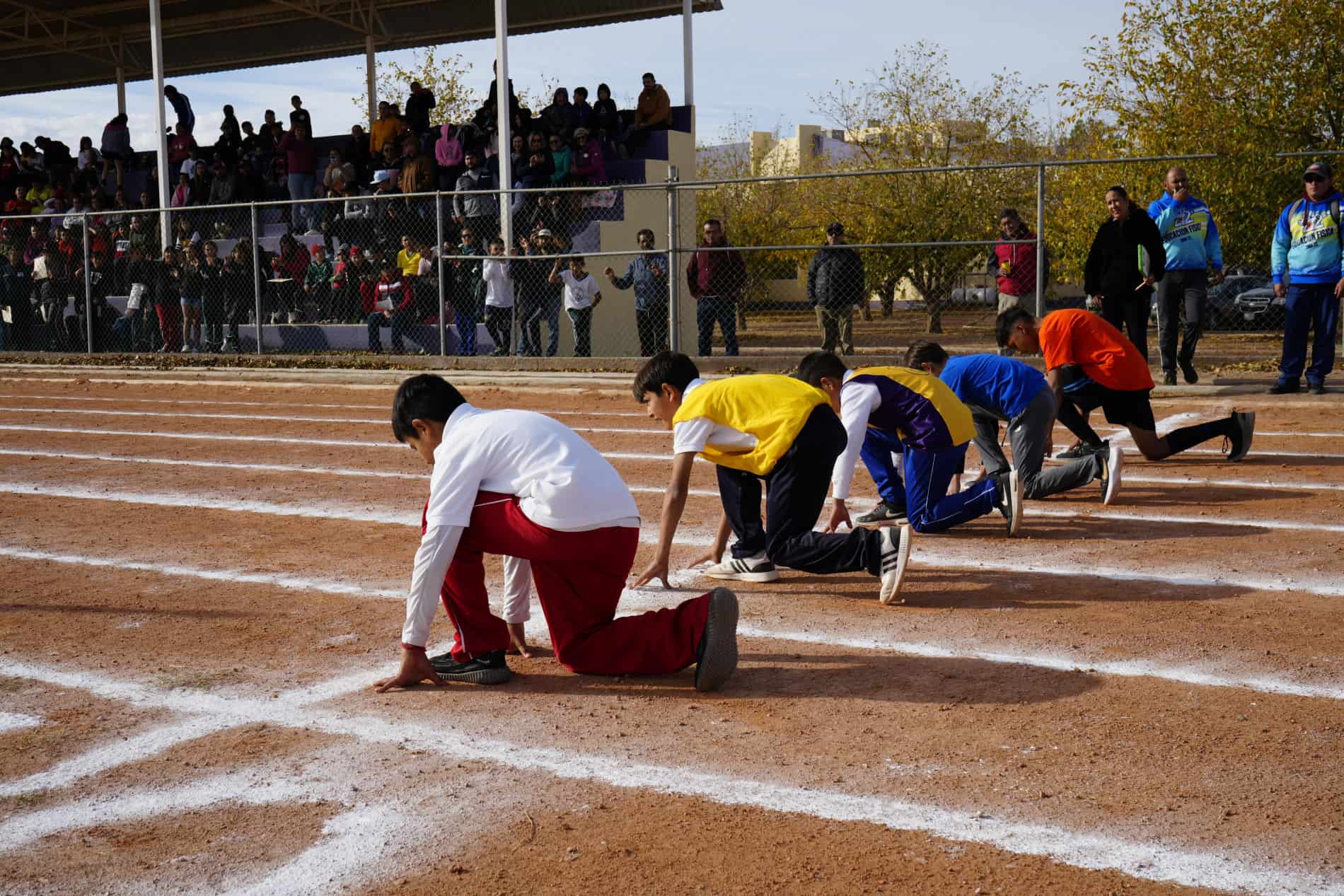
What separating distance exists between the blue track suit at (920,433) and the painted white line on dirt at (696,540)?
0.26 metres

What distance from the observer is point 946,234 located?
29.4 metres

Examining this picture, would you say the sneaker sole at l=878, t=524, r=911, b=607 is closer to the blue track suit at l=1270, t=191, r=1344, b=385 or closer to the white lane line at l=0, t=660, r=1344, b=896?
the white lane line at l=0, t=660, r=1344, b=896

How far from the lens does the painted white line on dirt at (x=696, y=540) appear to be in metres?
6.50

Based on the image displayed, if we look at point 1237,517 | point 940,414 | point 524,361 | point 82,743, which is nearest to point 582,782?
point 82,743

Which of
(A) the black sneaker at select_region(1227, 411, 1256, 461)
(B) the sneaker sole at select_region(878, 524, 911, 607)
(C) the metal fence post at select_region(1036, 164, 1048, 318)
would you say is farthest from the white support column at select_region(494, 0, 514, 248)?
(B) the sneaker sole at select_region(878, 524, 911, 607)

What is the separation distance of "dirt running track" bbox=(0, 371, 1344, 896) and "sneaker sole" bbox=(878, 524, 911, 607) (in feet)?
0.44

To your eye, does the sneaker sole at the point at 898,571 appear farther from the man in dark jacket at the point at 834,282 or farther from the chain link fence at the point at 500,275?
the man in dark jacket at the point at 834,282

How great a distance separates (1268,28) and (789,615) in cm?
2038

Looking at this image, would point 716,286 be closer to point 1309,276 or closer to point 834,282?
point 834,282

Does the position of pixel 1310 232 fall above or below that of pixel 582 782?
above

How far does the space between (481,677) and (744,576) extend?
6.61 ft

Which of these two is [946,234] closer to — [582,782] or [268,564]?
[268,564]

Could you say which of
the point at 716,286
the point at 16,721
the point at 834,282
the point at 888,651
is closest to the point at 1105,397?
the point at 888,651

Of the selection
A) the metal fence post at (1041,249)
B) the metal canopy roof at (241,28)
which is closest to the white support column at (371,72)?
the metal canopy roof at (241,28)
